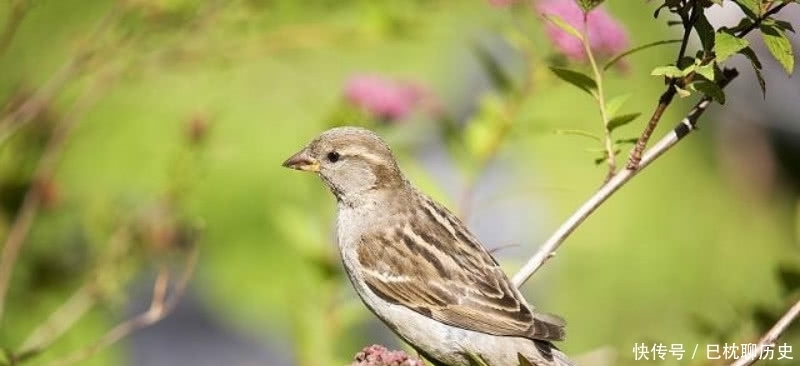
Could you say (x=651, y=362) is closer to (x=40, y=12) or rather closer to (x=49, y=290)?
(x=49, y=290)

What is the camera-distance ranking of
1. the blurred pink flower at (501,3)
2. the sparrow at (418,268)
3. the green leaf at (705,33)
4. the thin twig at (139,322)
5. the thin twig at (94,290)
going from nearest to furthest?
the green leaf at (705,33), the thin twig at (139,322), the sparrow at (418,268), the blurred pink flower at (501,3), the thin twig at (94,290)

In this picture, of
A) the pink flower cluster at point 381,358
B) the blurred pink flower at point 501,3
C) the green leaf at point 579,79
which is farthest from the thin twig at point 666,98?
the blurred pink flower at point 501,3

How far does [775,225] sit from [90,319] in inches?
131

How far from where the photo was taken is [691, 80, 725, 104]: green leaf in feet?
6.28

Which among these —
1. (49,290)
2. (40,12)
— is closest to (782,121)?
(40,12)

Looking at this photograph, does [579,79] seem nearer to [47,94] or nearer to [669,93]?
[669,93]

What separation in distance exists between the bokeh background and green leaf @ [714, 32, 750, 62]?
297 mm

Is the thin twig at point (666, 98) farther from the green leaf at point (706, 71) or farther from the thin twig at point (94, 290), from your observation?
the thin twig at point (94, 290)

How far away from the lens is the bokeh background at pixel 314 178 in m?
3.02

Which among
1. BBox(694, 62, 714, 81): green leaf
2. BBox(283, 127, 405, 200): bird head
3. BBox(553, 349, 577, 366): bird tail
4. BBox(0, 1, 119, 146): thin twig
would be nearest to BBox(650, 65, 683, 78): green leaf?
BBox(694, 62, 714, 81): green leaf

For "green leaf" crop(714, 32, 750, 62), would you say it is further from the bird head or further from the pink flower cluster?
the bird head

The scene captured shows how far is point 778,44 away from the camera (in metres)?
1.90

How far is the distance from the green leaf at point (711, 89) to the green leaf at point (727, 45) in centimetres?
8

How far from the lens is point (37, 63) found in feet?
14.4
